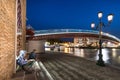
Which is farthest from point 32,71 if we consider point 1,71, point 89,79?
point 1,71

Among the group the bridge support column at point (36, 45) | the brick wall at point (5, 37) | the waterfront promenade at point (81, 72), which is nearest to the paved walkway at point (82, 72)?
the waterfront promenade at point (81, 72)

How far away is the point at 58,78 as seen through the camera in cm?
949

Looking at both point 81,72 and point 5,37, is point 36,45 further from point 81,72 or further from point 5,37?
point 5,37

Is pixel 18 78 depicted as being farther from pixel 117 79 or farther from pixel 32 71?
pixel 117 79

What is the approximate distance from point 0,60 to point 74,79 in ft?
14.8

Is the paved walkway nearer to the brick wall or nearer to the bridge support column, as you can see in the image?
the brick wall

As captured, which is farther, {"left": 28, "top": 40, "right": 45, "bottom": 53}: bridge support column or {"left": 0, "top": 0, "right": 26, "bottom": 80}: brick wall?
{"left": 28, "top": 40, "right": 45, "bottom": 53}: bridge support column

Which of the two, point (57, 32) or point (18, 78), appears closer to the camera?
point (18, 78)

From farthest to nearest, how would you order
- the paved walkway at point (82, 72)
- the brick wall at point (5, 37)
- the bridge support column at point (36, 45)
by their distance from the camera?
the bridge support column at point (36, 45)
the paved walkway at point (82, 72)
the brick wall at point (5, 37)

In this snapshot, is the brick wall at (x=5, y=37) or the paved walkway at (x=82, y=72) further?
the paved walkway at (x=82, y=72)

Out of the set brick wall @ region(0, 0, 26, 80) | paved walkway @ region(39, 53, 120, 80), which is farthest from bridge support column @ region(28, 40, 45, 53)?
brick wall @ region(0, 0, 26, 80)

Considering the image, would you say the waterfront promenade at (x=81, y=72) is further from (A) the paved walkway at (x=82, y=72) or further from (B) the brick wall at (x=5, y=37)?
(B) the brick wall at (x=5, y=37)

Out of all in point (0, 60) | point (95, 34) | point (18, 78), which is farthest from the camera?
point (95, 34)

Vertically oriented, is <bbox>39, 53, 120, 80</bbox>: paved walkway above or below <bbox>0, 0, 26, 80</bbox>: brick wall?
below
